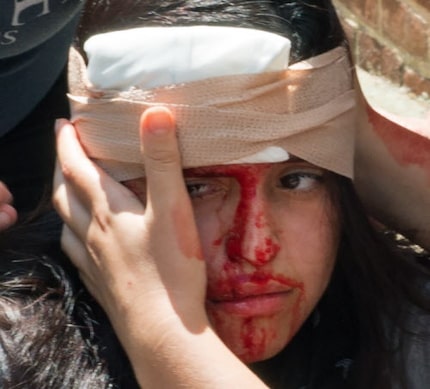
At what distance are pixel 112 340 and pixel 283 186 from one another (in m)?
0.35

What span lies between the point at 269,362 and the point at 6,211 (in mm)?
507

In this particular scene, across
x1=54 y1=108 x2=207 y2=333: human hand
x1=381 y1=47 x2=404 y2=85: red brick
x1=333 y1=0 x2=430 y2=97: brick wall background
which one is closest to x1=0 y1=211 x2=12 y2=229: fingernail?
x1=54 y1=108 x2=207 y2=333: human hand

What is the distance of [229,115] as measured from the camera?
1.57 m

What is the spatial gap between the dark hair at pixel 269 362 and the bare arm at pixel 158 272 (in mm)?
86

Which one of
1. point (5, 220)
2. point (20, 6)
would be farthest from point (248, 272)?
point (20, 6)

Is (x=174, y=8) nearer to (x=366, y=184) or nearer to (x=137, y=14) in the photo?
(x=137, y=14)

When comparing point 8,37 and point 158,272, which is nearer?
point 158,272

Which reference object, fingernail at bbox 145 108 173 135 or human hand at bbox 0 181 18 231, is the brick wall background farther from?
fingernail at bbox 145 108 173 135

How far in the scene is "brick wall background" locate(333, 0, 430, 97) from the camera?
4211 millimetres

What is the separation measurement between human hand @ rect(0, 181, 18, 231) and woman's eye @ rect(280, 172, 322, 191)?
19.2 inches

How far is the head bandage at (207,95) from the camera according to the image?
1539mm

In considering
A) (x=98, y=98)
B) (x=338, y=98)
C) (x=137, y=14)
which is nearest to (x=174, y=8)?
(x=137, y=14)

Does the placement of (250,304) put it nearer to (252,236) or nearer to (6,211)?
(252,236)

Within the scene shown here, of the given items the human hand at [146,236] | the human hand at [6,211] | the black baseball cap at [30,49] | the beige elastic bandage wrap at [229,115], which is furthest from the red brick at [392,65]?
the human hand at [146,236]
